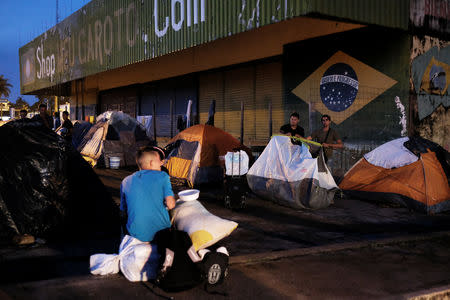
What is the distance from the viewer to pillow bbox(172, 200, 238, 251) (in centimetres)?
429

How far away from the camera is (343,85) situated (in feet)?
42.6

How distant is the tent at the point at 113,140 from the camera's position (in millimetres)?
15156

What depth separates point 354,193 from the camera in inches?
374

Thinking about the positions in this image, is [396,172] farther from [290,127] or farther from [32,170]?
[32,170]

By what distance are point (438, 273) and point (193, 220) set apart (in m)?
2.78

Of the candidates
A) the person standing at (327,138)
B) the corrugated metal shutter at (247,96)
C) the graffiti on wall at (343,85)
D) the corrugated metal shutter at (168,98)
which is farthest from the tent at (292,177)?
the corrugated metal shutter at (168,98)

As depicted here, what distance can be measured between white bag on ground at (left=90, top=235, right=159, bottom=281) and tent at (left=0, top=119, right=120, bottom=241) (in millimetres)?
1865

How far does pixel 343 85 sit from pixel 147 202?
33.7 feet

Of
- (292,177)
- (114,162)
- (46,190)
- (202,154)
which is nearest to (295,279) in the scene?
(46,190)

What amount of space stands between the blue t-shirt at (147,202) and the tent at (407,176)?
19.7 feet

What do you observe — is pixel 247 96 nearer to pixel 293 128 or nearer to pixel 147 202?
pixel 293 128

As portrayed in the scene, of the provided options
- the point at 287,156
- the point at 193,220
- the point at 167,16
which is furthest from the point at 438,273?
the point at 167,16

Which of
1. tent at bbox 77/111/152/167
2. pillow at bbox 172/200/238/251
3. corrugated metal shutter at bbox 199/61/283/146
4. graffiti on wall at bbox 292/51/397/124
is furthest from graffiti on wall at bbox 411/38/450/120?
tent at bbox 77/111/152/167

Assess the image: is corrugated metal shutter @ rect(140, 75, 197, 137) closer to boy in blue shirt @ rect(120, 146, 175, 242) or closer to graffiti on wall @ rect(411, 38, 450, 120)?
graffiti on wall @ rect(411, 38, 450, 120)
